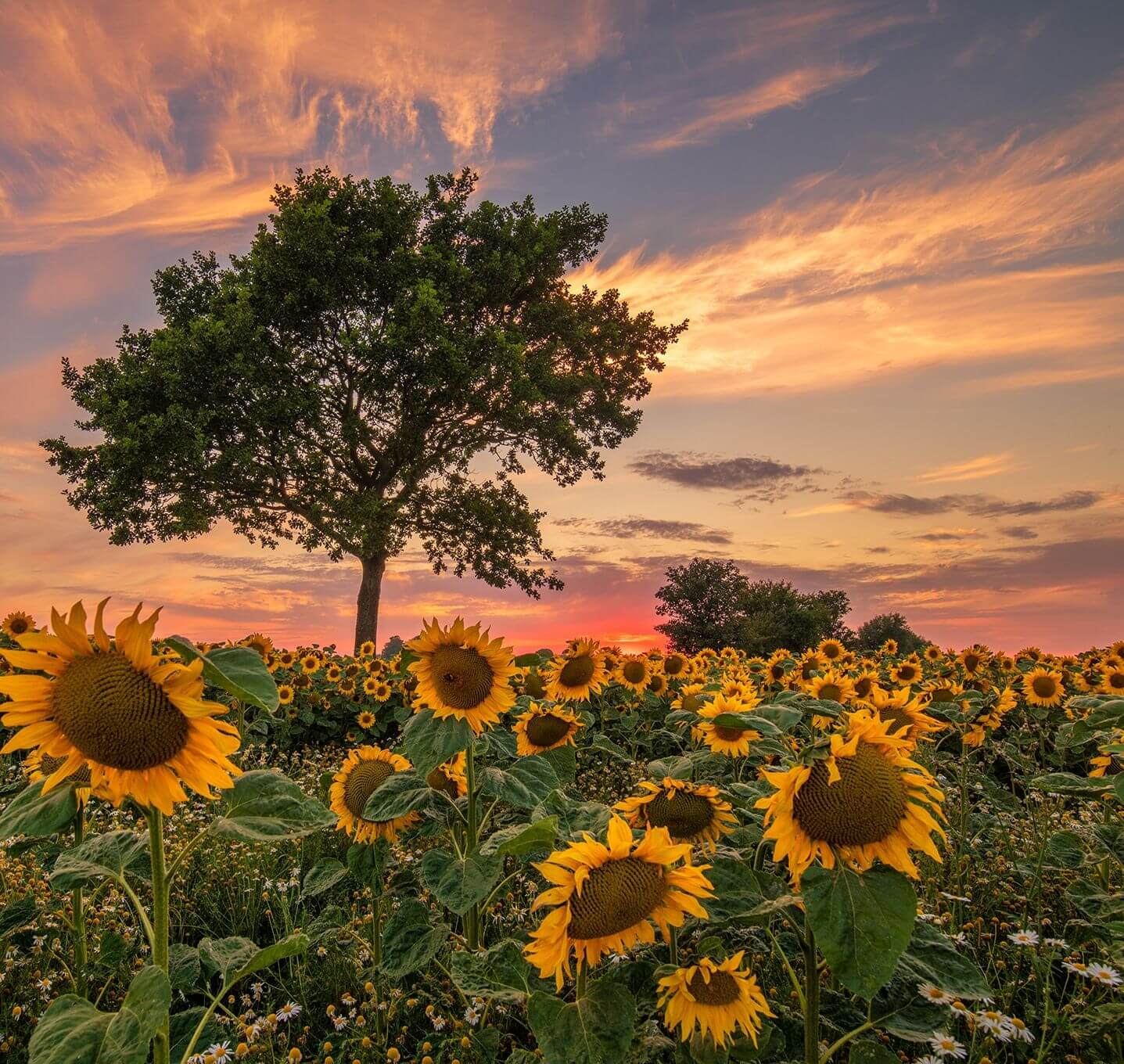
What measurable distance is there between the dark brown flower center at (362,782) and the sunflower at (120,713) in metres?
1.25

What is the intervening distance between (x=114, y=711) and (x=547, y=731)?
2.00 meters

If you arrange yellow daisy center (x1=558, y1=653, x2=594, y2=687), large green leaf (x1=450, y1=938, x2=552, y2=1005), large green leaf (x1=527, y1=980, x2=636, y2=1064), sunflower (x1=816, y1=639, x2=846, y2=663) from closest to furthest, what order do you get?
large green leaf (x1=527, y1=980, x2=636, y2=1064), large green leaf (x1=450, y1=938, x2=552, y2=1005), yellow daisy center (x1=558, y1=653, x2=594, y2=687), sunflower (x1=816, y1=639, x2=846, y2=663)

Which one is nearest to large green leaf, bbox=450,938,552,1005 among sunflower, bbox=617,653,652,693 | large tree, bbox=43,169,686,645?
sunflower, bbox=617,653,652,693

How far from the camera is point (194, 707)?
177cm

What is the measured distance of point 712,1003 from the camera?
73.6 inches

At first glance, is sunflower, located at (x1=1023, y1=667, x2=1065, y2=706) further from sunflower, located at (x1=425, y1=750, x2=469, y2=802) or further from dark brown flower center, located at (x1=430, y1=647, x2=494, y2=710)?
dark brown flower center, located at (x1=430, y1=647, x2=494, y2=710)

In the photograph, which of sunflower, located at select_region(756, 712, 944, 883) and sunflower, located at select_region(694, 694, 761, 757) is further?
sunflower, located at select_region(694, 694, 761, 757)

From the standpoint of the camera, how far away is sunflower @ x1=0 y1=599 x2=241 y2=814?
1770 millimetres

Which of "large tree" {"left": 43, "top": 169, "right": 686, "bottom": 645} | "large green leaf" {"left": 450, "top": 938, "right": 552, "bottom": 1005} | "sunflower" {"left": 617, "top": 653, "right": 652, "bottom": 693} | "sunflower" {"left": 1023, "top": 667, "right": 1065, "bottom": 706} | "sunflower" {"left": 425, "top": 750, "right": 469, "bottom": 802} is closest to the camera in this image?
"large green leaf" {"left": 450, "top": 938, "right": 552, "bottom": 1005}

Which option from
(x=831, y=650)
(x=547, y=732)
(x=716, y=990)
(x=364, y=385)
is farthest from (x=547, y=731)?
(x=364, y=385)

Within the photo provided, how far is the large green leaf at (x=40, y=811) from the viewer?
1.99 m

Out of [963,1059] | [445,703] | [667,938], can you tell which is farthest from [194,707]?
[963,1059]

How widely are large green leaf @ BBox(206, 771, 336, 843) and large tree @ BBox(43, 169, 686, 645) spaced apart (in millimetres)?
16595

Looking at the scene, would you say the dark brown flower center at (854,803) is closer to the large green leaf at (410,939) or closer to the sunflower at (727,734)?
the large green leaf at (410,939)
